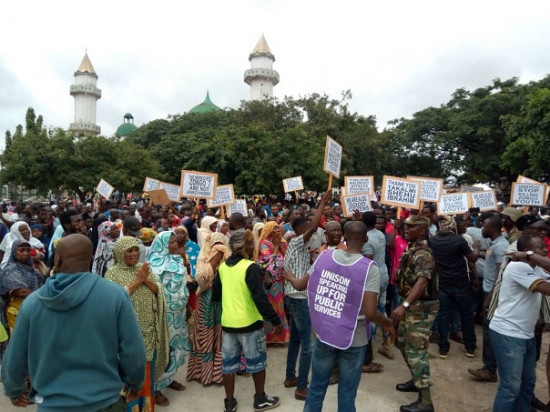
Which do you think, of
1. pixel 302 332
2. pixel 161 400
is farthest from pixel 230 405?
pixel 302 332

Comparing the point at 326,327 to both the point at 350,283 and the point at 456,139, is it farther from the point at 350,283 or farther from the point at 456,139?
the point at 456,139

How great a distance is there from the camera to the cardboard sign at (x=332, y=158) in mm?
6422

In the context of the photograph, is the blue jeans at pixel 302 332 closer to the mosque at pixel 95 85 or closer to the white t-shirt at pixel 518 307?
the white t-shirt at pixel 518 307

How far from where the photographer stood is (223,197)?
31.6 feet

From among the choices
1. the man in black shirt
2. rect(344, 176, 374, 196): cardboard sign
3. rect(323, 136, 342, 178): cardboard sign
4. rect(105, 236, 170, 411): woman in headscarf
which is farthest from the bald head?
rect(344, 176, 374, 196): cardboard sign

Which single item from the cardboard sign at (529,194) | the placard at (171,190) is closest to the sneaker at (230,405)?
the cardboard sign at (529,194)

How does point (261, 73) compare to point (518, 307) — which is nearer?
point (518, 307)

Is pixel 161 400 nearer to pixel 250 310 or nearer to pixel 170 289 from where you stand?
pixel 170 289

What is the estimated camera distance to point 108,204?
11586mm

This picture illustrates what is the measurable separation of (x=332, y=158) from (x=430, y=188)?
317cm

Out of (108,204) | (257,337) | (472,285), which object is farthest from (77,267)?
(108,204)

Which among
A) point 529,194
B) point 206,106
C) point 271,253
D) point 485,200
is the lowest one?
point 271,253

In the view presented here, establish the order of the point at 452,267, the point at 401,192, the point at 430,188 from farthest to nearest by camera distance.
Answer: the point at 430,188, the point at 401,192, the point at 452,267

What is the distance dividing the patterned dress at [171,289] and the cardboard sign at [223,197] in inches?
214
